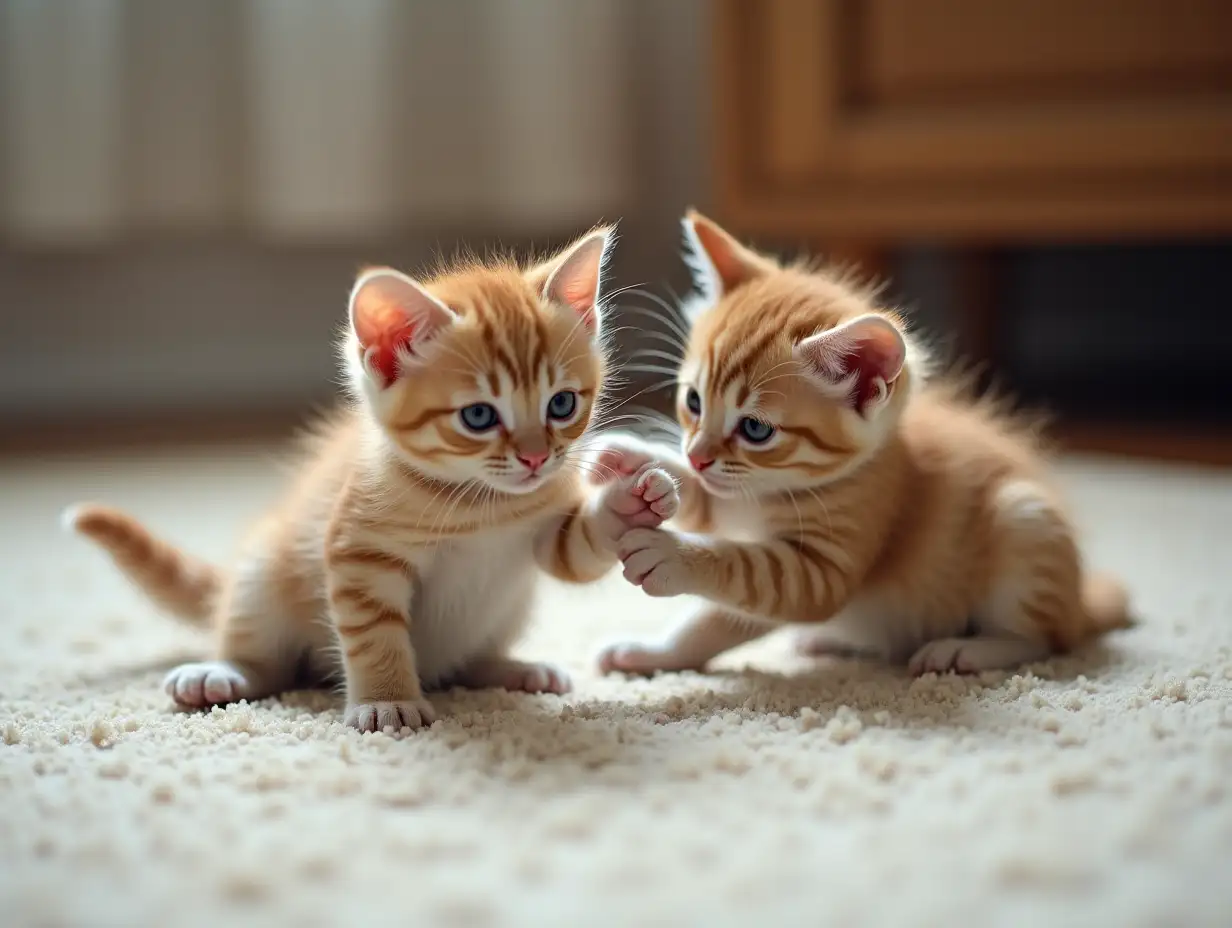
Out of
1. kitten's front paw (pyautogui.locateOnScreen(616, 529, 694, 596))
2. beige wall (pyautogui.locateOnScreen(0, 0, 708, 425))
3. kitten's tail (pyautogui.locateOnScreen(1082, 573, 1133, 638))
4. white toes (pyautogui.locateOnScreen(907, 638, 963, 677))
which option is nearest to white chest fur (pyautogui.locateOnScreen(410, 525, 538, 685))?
kitten's front paw (pyautogui.locateOnScreen(616, 529, 694, 596))

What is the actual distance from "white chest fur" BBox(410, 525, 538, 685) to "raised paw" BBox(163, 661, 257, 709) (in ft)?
0.51

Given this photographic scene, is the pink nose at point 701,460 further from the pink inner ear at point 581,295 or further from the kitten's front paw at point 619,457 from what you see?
the pink inner ear at point 581,295

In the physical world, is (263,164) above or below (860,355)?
above

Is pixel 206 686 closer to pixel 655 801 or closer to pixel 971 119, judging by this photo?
pixel 655 801

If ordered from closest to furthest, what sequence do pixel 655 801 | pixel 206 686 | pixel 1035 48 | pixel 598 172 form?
pixel 655 801
pixel 206 686
pixel 1035 48
pixel 598 172

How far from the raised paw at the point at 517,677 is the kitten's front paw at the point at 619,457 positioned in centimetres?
18

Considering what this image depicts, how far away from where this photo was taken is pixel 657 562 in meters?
1.09

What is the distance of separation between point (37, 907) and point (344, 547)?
1.43 ft

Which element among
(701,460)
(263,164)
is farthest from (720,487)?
(263,164)

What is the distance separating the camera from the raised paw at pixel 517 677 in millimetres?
1180

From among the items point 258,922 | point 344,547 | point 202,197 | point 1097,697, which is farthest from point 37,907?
point 202,197

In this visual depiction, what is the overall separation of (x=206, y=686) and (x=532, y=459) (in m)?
0.36

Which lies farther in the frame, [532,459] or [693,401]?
[693,401]

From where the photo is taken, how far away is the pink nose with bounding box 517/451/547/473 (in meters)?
1.04
